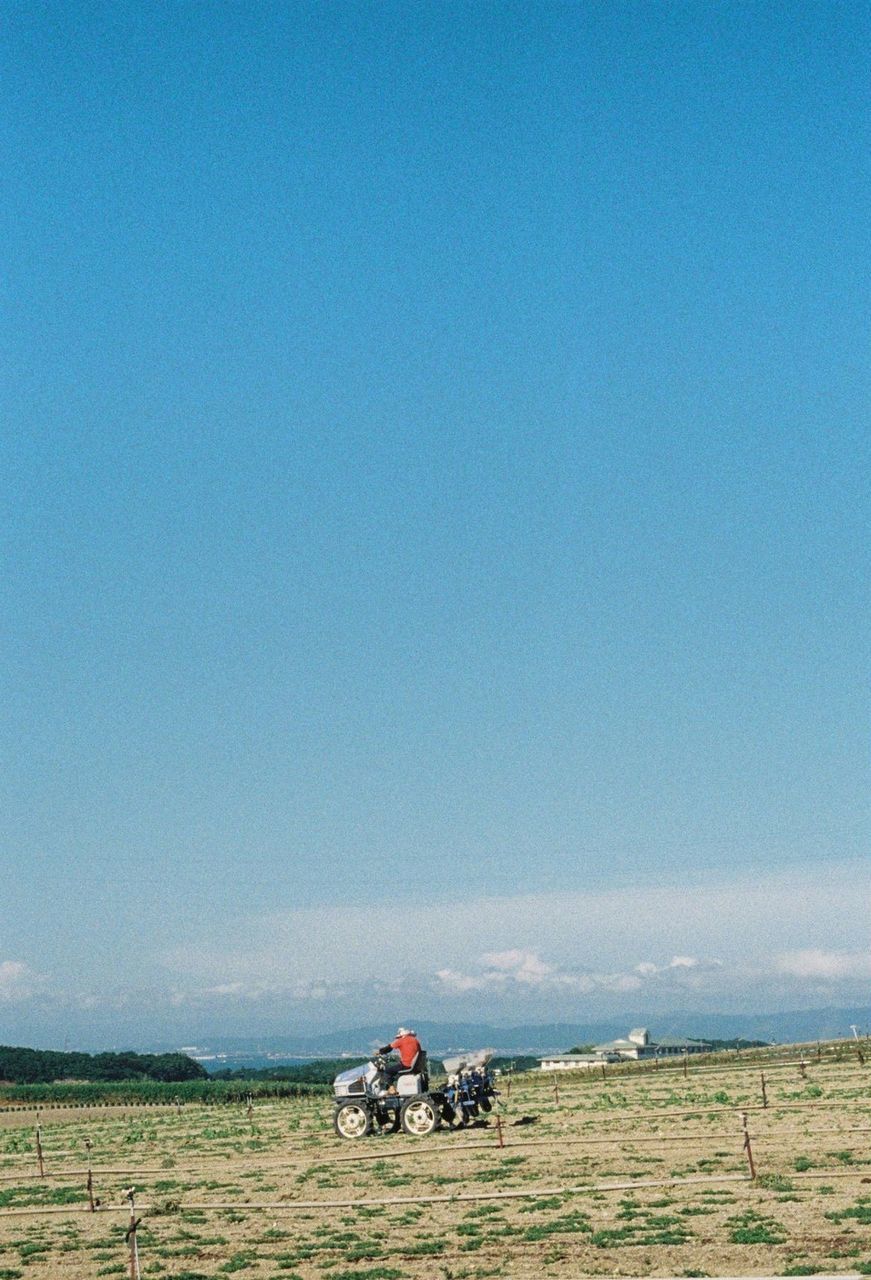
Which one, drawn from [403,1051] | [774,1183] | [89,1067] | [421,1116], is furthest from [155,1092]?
[774,1183]

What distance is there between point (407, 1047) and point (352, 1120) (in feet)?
8.67

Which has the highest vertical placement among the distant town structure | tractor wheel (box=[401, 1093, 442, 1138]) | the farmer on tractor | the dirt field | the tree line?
the farmer on tractor

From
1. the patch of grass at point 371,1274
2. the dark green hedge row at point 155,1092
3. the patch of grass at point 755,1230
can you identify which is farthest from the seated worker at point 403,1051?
the dark green hedge row at point 155,1092

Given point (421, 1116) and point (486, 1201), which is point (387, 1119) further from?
point (486, 1201)

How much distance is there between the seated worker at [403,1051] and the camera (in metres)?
37.6

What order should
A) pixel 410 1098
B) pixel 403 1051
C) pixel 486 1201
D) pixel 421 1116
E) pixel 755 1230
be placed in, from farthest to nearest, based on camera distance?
pixel 403 1051 → pixel 410 1098 → pixel 421 1116 → pixel 486 1201 → pixel 755 1230

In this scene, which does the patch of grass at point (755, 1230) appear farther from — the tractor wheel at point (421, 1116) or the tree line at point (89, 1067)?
the tree line at point (89, 1067)

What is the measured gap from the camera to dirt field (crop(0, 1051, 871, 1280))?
1994 centimetres

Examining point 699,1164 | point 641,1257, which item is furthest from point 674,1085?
point 641,1257

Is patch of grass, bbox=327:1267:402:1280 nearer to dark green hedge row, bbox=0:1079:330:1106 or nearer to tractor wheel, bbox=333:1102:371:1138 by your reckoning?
tractor wheel, bbox=333:1102:371:1138

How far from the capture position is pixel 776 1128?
110 feet

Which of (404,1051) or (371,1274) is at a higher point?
(404,1051)

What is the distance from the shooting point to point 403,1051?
1484 inches

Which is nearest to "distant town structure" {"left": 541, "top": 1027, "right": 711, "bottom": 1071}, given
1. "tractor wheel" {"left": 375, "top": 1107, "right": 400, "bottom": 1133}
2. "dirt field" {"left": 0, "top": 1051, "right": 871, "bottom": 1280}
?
"tractor wheel" {"left": 375, "top": 1107, "right": 400, "bottom": 1133}
